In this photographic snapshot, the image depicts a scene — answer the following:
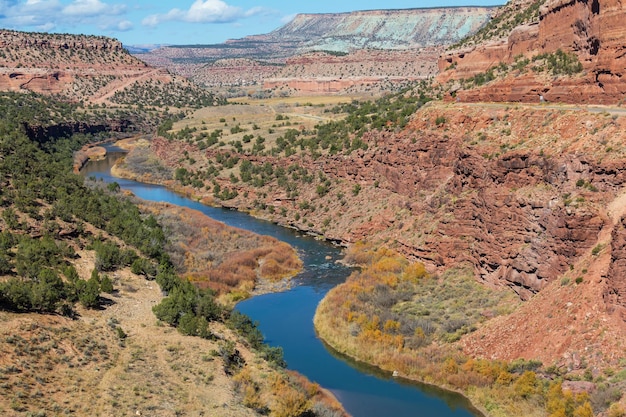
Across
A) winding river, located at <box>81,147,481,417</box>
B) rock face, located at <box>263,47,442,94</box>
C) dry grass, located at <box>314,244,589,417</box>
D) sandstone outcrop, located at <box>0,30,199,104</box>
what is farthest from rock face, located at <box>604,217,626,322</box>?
rock face, located at <box>263,47,442,94</box>

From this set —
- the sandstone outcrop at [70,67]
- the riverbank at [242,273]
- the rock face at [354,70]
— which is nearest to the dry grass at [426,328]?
the riverbank at [242,273]

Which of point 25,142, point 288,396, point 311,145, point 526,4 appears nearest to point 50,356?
point 288,396

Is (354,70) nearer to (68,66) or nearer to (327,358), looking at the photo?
(68,66)

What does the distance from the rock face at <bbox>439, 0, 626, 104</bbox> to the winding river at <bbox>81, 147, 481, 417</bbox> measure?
17.3 meters

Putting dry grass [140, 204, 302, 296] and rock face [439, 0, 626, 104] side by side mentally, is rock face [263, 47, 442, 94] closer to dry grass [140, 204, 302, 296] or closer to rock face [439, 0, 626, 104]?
rock face [439, 0, 626, 104]

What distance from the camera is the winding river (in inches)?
1085

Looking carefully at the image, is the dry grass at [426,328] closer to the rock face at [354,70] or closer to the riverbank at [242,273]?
the riverbank at [242,273]

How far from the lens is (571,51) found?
1775 inches

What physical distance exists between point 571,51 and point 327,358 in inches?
1076

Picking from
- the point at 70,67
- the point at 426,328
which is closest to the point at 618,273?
the point at 426,328

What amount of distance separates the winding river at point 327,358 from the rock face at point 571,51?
17.3m

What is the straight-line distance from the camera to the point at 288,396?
24375mm

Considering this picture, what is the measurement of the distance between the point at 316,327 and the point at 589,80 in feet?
71.3

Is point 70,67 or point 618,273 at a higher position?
point 70,67
